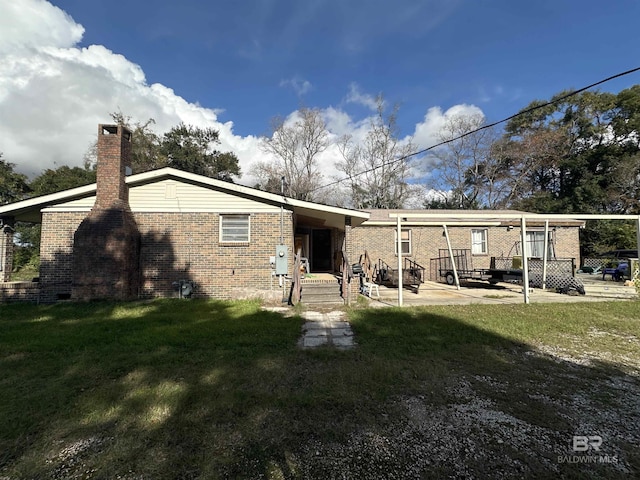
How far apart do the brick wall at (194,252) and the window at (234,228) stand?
0.70ft

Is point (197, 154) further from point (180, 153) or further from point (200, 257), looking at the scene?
point (200, 257)

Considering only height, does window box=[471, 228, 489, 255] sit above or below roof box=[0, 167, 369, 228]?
below

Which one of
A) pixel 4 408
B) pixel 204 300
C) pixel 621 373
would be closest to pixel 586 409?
pixel 621 373

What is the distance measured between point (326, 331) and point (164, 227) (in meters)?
6.35

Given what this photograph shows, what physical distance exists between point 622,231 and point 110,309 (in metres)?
28.8

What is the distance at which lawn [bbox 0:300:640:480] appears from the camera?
7.52ft

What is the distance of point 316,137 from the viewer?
3219 cm

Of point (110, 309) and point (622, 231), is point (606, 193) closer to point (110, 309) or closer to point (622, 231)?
point (622, 231)

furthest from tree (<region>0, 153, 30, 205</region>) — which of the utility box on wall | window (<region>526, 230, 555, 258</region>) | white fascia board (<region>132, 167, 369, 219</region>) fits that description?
window (<region>526, 230, 555, 258</region>)

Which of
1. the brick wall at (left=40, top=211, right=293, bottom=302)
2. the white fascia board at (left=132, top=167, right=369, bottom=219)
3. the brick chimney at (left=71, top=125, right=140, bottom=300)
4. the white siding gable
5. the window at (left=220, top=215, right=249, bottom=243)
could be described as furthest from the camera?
the window at (left=220, top=215, right=249, bottom=243)

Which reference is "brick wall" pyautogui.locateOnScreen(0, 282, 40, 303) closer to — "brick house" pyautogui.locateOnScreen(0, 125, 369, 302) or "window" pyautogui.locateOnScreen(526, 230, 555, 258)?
"brick house" pyautogui.locateOnScreen(0, 125, 369, 302)

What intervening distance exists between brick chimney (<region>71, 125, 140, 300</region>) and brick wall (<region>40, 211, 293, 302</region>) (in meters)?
0.48

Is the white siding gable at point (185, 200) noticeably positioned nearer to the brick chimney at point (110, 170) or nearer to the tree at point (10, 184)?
the brick chimney at point (110, 170)

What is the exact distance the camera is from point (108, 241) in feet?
27.8
